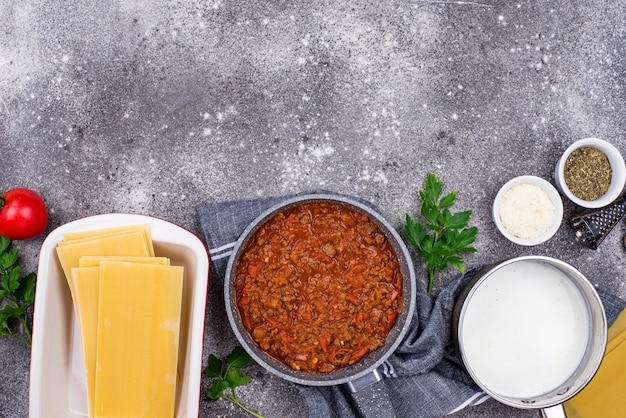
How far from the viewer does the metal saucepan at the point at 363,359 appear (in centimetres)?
208

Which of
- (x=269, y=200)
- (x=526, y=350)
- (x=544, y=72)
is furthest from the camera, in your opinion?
(x=544, y=72)

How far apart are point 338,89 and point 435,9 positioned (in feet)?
1.71

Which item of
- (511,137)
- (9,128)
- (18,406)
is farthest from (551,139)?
(18,406)

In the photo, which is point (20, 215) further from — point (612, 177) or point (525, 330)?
point (612, 177)

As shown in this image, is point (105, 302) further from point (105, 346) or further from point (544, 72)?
point (544, 72)

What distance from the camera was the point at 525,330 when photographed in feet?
7.17

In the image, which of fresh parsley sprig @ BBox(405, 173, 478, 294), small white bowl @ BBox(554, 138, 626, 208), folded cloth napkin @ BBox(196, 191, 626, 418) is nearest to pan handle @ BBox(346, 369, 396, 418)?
folded cloth napkin @ BBox(196, 191, 626, 418)

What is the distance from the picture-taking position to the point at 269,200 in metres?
2.33

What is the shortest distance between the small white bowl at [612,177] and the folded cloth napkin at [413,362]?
55 cm

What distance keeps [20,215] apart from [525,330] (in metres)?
1.89

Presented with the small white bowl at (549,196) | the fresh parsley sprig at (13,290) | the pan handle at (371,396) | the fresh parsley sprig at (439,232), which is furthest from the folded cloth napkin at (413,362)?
the fresh parsley sprig at (13,290)

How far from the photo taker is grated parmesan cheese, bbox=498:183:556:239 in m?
2.31

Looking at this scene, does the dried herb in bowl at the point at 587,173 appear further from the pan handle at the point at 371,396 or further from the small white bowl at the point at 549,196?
the pan handle at the point at 371,396

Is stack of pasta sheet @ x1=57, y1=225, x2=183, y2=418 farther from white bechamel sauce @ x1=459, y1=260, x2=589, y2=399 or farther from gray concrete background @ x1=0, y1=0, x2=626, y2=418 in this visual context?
white bechamel sauce @ x1=459, y1=260, x2=589, y2=399
